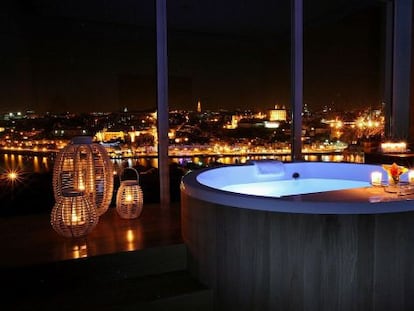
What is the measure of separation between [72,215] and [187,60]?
82.1 inches

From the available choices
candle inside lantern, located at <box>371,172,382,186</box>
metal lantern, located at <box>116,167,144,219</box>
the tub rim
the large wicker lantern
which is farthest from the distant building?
the tub rim

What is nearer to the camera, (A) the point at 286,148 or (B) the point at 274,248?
(B) the point at 274,248

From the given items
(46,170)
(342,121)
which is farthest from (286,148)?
(46,170)

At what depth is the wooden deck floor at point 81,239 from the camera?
7.97 ft

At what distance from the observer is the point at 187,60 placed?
4145mm

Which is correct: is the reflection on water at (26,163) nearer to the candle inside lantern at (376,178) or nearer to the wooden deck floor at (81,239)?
the wooden deck floor at (81,239)

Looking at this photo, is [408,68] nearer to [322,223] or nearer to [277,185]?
[277,185]

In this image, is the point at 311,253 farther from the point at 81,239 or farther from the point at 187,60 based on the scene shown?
the point at 187,60

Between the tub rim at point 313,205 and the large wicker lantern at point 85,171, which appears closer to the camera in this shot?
the tub rim at point 313,205

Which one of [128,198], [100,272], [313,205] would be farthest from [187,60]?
[313,205]

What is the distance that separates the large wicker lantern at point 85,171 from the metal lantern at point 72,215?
293 millimetres

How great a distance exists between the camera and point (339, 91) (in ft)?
16.1

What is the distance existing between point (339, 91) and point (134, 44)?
2426mm

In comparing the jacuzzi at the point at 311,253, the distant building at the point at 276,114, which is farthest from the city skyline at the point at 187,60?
the jacuzzi at the point at 311,253
